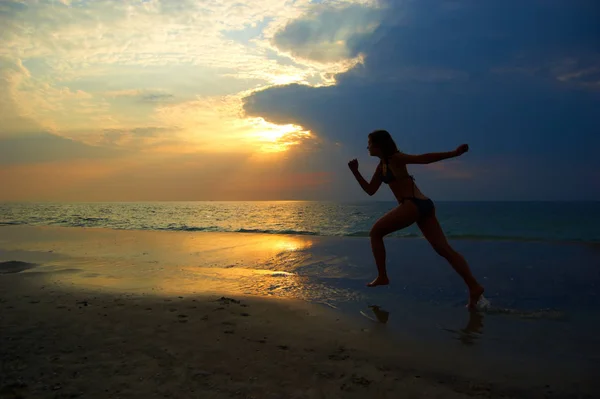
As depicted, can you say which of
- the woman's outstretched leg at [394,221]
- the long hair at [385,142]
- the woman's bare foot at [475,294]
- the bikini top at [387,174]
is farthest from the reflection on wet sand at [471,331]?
the long hair at [385,142]

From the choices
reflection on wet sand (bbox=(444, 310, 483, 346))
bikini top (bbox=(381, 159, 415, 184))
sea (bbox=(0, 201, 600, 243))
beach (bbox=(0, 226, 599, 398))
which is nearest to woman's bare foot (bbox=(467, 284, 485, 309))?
beach (bbox=(0, 226, 599, 398))

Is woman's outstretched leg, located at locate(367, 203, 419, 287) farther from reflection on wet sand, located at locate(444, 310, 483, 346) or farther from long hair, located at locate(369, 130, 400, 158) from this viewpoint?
reflection on wet sand, located at locate(444, 310, 483, 346)

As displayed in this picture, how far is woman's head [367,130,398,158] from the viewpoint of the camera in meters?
A: 5.55

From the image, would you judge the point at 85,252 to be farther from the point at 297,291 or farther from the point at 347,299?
the point at 347,299

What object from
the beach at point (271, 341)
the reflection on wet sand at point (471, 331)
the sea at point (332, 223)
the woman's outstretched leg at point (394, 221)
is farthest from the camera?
the sea at point (332, 223)

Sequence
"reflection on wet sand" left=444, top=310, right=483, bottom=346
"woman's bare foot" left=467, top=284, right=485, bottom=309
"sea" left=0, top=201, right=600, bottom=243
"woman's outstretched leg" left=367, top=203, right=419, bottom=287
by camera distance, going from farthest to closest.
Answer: "sea" left=0, top=201, right=600, bottom=243
"woman's bare foot" left=467, top=284, right=485, bottom=309
"woman's outstretched leg" left=367, top=203, right=419, bottom=287
"reflection on wet sand" left=444, top=310, right=483, bottom=346

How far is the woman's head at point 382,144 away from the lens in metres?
5.55

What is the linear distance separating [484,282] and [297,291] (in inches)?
155

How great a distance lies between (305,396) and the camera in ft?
9.29

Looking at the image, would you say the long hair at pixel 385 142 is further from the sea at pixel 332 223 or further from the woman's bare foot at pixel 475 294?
the sea at pixel 332 223

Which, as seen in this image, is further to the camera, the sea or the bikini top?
the sea

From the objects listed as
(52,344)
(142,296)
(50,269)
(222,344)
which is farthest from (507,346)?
(50,269)

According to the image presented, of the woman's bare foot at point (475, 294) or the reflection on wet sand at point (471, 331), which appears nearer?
the reflection on wet sand at point (471, 331)

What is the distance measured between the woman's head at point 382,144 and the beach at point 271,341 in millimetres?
2319
